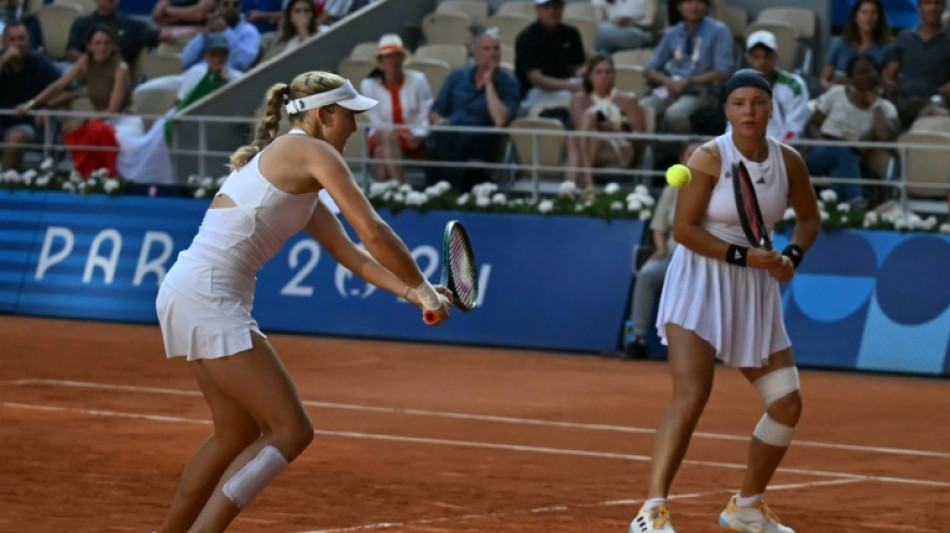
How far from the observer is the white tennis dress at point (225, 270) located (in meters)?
6.51

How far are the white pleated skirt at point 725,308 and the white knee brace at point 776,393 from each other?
0.09 meters

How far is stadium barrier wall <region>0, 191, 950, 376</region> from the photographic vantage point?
596 inches

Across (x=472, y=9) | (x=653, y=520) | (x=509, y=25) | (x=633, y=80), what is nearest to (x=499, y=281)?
(x=633, y=80)

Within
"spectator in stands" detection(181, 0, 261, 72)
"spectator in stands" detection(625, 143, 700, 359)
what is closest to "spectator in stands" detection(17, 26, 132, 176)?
"spectator in stands" detection(181, 0, 261, 72)

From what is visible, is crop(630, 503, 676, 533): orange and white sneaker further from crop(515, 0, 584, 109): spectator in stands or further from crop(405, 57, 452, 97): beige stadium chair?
crop(405, 57, 452, 97): beige stadium chair

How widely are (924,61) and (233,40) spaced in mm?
7945

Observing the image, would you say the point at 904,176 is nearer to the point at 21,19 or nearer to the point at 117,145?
the point at 117,145

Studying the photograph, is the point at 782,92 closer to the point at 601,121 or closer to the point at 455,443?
the point at 601,121

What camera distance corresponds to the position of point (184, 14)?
22062mm

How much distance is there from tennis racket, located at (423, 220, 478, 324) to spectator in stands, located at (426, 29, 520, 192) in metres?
10.1

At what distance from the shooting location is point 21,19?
74.5 feet

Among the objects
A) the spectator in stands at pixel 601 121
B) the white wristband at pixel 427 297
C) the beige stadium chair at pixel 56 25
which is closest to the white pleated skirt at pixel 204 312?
the white wristband at pixel 427 297

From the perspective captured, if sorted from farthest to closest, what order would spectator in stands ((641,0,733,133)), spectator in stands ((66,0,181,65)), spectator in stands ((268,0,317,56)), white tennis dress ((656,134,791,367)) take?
spectator in stands ((66,0,181,65)) → spectator in stands ((268,0,317,56)) → spectator in stands ((641,0,733,133)) → white tennis dress ((656,134,791,367))

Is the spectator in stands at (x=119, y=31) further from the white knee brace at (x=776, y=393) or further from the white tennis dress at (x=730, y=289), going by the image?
the white knee brace at (x=776, y=393)
